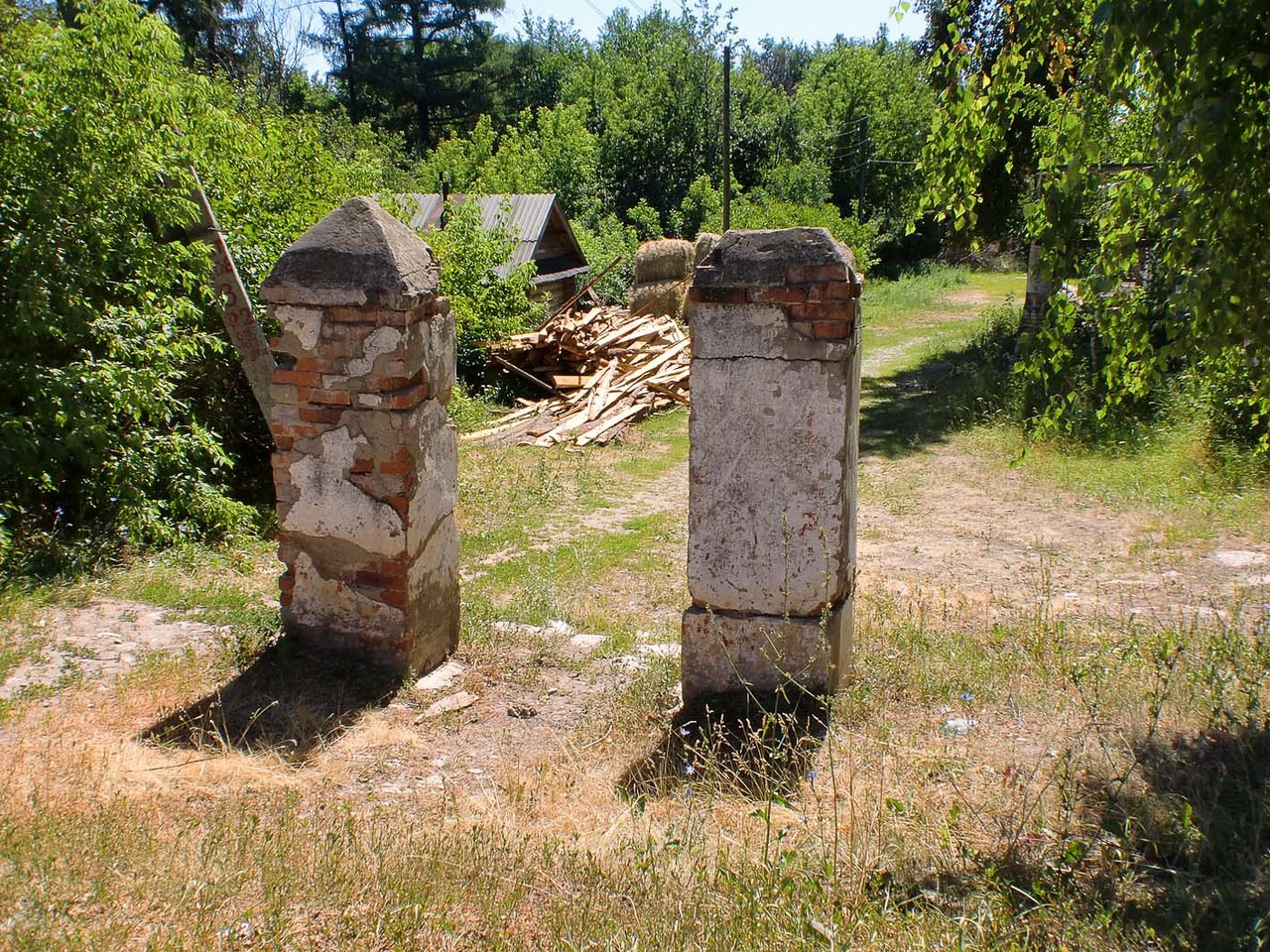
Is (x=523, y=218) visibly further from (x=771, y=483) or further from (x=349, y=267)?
(x=771, y=483)

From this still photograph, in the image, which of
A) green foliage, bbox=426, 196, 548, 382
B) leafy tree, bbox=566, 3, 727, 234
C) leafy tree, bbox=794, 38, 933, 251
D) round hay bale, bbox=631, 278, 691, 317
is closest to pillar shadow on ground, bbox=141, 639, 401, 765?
green foliage, bbox=426, 196, 548, 382

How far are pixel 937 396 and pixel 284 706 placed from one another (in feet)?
40.1

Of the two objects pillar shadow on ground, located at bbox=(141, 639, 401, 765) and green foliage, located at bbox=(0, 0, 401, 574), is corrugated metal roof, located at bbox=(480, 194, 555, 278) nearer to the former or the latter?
green foliage, located at bbox=(0, 0, 401, 574)

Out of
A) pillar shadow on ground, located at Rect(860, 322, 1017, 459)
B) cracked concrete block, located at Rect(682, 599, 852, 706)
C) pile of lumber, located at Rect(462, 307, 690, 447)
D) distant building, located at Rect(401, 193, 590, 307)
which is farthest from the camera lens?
distant building, located at Rect(401, 193, 590, 307)

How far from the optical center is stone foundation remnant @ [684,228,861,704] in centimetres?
440

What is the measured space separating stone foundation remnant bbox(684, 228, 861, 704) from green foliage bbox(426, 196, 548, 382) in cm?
1022

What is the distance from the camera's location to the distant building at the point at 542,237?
1919 cm

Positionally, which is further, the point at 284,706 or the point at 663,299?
the point at 663,299

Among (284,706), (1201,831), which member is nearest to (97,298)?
(284,706)

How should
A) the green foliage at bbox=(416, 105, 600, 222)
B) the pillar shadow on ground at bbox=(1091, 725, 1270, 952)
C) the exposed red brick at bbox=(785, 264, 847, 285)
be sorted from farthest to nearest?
the green foliage at bbox=(416, 105, 600, 222) < the exposed red brick at bbox=(785, 264, 847, 285) < the pillar shadow on ground at bbox=(1091, 725, 1270, 952)

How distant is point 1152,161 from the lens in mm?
4402

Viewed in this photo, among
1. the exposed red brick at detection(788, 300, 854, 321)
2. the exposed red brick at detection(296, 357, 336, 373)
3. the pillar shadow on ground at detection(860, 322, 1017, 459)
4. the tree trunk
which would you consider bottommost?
the pillar shadow on ground at detection(860, 322, 1017, 459)

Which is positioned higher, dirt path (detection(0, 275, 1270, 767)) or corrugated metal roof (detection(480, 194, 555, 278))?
corrugated metal roof (detection(480, 194, 555, 278))

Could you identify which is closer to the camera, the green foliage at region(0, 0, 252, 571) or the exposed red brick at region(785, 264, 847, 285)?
the exposed red brick at region(785, 264, 847, 285)
